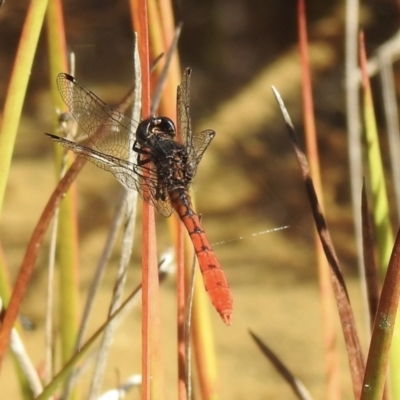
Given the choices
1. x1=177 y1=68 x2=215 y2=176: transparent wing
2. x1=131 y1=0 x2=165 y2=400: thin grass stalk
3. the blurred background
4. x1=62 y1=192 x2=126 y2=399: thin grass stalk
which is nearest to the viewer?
x1=131 y1=0 x2=165 y2=400: thin grass stalk

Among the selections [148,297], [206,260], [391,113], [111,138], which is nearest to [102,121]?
[111,138]

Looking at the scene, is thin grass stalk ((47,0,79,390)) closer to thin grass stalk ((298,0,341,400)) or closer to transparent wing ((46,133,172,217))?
transparent wing ((46,133,172,217))

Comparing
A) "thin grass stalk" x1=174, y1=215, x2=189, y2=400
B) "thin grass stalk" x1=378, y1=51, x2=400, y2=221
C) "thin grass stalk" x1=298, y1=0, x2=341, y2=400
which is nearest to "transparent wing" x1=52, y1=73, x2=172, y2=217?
"thin grass stalk" x1=174, y1=215, x2=189, y2=400

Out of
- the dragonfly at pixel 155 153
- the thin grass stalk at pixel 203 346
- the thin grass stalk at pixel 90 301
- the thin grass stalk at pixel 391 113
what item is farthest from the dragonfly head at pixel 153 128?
the thin grass stalk at pixel 391 113

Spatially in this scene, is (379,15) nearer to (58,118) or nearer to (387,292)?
(58,118)

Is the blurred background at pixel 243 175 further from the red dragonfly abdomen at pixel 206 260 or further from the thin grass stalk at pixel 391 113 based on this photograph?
the red dragonfly abdomen at pixel 206 260

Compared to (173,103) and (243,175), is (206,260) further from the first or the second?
(243,175)
